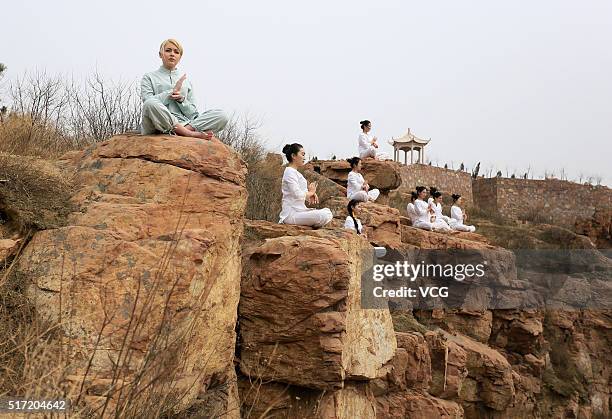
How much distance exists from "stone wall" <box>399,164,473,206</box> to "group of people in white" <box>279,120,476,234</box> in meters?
13.9

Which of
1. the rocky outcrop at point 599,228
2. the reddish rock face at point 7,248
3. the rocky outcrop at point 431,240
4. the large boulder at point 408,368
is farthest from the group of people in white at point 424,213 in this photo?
the rocky outcrop at point 599,228

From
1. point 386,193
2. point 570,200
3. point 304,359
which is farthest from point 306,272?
point 570,200

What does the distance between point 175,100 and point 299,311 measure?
258cm

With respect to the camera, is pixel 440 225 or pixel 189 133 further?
pixel 440 225

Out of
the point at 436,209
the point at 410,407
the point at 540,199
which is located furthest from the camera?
the point at 540,199

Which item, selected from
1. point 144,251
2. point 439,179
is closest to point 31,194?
point 144,251

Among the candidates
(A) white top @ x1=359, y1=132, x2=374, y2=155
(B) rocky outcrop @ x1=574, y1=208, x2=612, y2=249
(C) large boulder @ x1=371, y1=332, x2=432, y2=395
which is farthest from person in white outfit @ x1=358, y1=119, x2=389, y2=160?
(B) rocky outcrop @ x1=574, y1=208, x2=612, y2=249

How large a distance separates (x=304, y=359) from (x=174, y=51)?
354 centimetres

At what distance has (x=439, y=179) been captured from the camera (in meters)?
33.2

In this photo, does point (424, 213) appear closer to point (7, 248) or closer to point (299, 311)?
point (299, 311)

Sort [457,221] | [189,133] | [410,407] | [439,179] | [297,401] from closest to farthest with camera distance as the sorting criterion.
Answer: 1. [189,133]
2. [297,401]
3. [410,407]
4. [457,221]
5. [439,179]

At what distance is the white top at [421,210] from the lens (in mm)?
14773

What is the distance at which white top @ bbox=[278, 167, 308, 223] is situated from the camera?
752 cm
